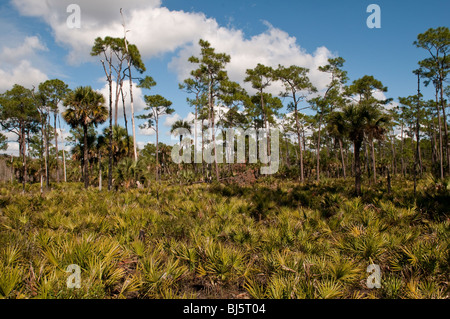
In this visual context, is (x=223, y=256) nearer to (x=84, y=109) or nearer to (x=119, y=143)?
(x=84, y=109)

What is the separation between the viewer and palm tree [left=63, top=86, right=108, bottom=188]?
2317cm

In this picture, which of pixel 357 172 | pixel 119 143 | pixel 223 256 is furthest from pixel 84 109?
pixel 357 172

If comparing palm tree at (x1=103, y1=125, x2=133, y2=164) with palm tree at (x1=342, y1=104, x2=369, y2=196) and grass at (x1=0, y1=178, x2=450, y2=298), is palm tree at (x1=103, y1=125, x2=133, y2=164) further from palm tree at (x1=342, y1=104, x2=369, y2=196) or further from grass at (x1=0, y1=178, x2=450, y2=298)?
palm tree at (x1=342, y1=104, x2=369, y2=196)

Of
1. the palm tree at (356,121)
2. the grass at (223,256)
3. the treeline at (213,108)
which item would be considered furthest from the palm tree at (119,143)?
the palm tree at (356,121)

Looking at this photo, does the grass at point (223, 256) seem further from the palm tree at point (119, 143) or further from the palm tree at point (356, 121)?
the palm tree at point (119, 143)

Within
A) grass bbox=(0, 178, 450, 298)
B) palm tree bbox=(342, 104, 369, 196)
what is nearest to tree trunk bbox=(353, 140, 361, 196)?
palm tree bbox=(342, 104, 369, 196)

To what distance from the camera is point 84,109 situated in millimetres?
23297

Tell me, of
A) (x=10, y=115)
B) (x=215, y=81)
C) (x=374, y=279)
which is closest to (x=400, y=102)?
(x=215, y=81)

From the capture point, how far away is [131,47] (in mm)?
25953

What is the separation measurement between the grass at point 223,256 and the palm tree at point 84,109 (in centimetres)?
1643

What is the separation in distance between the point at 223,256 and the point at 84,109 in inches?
957

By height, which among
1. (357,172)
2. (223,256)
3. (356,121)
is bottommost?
(223,256)

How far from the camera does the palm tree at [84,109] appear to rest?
23172mm

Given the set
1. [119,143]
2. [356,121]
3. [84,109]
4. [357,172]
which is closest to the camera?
[357,172]
